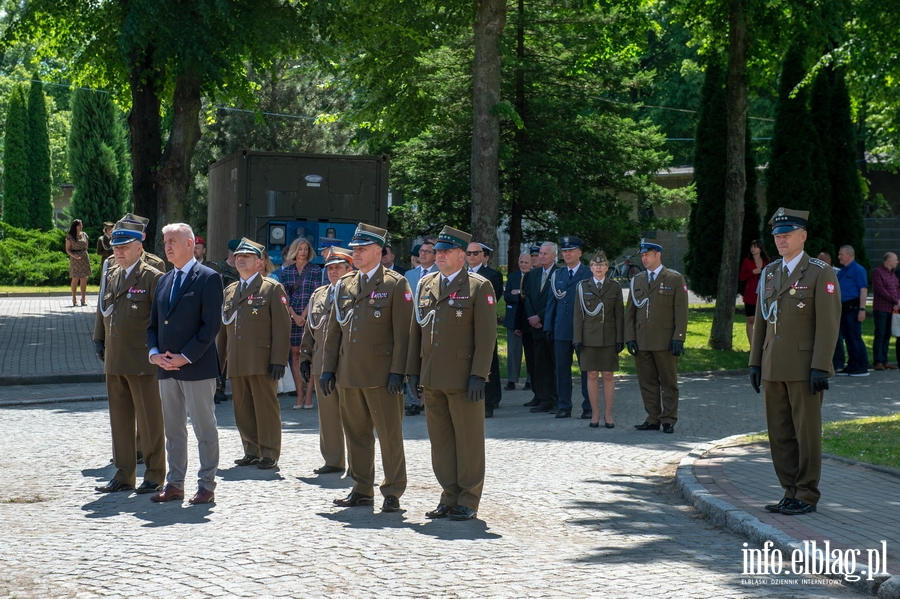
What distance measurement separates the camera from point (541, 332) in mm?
14227

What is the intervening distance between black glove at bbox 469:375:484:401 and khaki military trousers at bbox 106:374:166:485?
2.68m

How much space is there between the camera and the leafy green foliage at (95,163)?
49.8m

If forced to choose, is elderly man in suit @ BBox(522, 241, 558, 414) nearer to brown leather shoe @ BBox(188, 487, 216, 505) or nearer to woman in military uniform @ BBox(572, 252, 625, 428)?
woman in military uniform @ BBox(572, 252, 625, 428)

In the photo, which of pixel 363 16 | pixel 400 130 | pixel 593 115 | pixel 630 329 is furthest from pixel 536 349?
pixel 593 115

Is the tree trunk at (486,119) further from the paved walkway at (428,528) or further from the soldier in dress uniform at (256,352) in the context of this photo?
the soldier in dress uniform at (256,352)

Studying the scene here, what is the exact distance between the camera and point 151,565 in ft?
21.1

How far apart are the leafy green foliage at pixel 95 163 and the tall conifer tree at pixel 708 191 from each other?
27562mm

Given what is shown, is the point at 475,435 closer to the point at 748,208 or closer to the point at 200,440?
the point at 200,440

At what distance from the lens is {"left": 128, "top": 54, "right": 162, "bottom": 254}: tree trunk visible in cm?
2189

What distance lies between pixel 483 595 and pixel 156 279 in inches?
176

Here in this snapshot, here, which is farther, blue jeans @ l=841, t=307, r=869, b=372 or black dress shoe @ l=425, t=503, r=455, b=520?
blue jeans @ l=841, t=307, r=869, b=372

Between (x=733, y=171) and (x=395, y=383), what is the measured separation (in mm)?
14973

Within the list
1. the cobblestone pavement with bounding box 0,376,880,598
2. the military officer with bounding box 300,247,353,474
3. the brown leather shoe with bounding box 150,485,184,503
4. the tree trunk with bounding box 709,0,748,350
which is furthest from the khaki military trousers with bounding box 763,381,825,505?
the tree trunk with bounding box 709,0,748,350

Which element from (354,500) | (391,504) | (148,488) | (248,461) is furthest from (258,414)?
(391,504)
